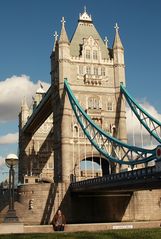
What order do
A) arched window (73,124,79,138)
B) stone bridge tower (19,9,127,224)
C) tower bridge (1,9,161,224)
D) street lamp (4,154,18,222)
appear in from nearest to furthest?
street lamp (4,154,18,222)
tower bridge (1,9,161,224)
stone bridge tower (19,9,127,224)
arched window (73,124,79,138)

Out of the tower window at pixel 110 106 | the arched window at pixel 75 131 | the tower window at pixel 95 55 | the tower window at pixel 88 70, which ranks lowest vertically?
the arched window at pixel 75 131

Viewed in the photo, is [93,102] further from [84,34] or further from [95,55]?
[84,34]

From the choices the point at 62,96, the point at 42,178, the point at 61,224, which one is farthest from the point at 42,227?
the point at 42,178

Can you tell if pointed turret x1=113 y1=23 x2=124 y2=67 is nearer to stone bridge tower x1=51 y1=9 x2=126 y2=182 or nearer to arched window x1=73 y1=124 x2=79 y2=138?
stone bridge tower x1=51 y1=9 x2=126 y2=182

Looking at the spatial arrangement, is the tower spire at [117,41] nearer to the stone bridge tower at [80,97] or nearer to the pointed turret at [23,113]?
the stone bridge tower at [80,97]

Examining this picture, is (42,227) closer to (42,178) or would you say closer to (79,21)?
(79,21)

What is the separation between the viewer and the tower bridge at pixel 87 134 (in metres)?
50.4

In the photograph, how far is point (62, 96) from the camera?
5675cm

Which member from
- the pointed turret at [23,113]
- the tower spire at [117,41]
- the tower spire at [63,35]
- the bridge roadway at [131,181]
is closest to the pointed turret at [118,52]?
the tower spire at [117,41]

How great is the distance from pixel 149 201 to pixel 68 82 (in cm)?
1971

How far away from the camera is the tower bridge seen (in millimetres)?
50375

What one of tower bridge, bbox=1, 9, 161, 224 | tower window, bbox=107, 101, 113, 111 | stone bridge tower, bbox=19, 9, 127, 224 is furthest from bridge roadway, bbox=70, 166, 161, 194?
tower window, bbox=107, 101, 113, 111

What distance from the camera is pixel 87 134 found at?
52031 mm

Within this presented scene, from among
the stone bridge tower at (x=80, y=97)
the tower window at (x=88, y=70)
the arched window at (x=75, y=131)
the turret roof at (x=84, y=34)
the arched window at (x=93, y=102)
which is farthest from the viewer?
the turret roof at (x=84, y=34)
